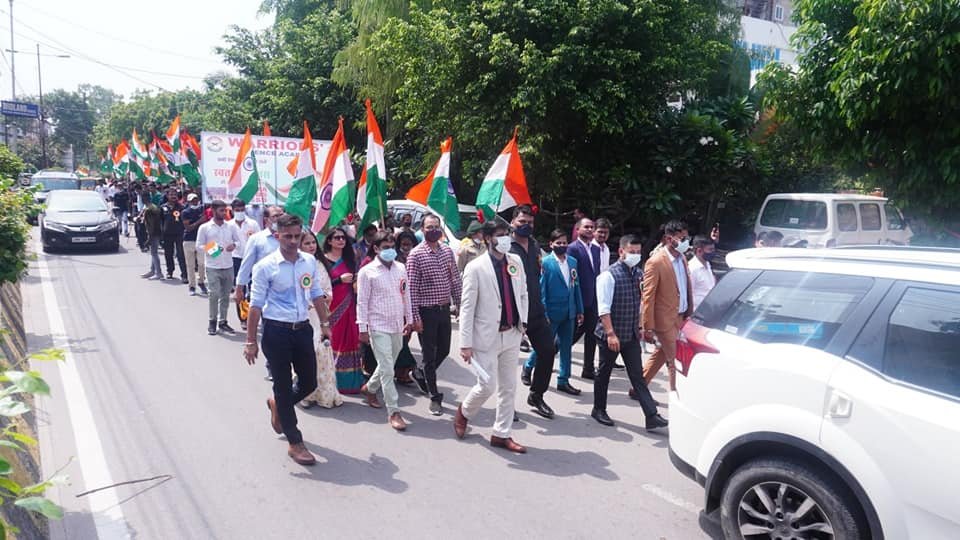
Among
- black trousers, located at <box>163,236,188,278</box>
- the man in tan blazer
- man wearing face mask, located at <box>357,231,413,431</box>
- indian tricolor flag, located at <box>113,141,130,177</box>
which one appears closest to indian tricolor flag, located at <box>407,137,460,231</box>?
man wearing face mask, located at <box>357,231,413,431</box>

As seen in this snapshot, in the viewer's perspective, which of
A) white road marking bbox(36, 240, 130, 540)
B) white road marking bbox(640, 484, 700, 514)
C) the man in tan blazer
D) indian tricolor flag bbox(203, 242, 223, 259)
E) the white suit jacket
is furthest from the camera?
indian tricolor flag bbox(203, 242, 223, 259)

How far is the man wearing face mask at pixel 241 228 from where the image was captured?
9.93 meters

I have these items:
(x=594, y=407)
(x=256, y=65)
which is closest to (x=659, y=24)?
(x=594, y=407)

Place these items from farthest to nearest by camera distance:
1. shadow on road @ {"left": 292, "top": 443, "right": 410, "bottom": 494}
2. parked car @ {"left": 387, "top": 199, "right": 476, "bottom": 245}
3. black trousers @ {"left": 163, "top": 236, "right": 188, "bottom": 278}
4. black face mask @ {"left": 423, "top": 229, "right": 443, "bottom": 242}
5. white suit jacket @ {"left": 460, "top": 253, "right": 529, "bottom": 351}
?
black trousers @ {"left": 163, "top": 236, "right": 188, "bottom": 278} < parked car @ {"left": 387, "top": 199, "right": 476, "bottom": 245} < black face mask @ {"left": 423, "top": 229, "right": 443, "bottom": 242} < white suit jacket @ {"left": 460, "top": 253, "right": 529, "bottom": 351} < shadow on road @ {"left": 292, "top": 443, "right": 410, "bottom": 494}

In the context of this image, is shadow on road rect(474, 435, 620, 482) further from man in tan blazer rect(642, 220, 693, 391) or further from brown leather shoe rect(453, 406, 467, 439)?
man in tan blazer rect(642, 220, 693, 391)

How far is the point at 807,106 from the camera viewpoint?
9.79 metres

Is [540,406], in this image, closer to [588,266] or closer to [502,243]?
[588,266]

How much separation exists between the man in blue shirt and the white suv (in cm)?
265

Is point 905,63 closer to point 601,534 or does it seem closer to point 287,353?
point 601,534

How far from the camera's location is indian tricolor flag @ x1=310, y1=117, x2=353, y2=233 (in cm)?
791

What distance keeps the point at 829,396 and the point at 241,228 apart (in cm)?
856

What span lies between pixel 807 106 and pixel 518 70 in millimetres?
5326

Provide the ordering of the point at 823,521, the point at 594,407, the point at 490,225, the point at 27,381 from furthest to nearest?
the point at 594,407 < the point at 490,225 < the point at 823,521 < the point at 27,381

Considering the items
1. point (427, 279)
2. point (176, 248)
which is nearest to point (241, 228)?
point (176, 248)
